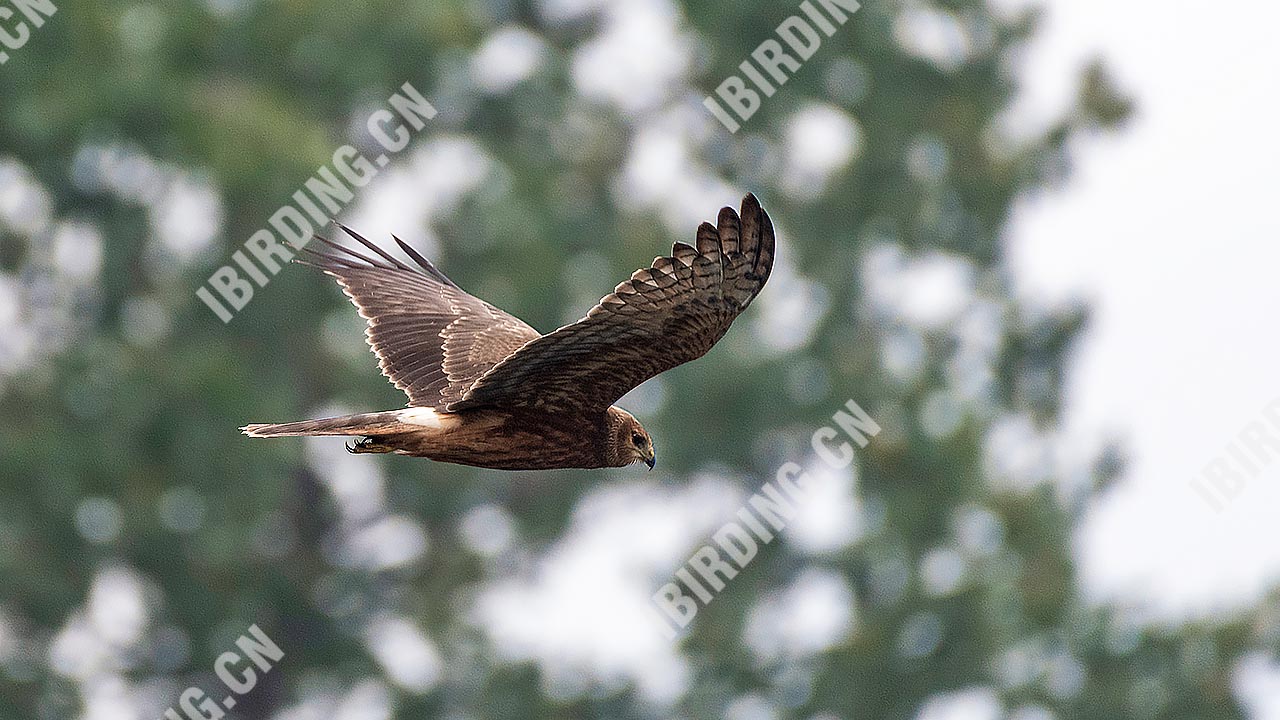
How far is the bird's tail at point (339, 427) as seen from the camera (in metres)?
5.08

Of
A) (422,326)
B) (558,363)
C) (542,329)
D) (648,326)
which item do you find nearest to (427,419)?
(558,363)

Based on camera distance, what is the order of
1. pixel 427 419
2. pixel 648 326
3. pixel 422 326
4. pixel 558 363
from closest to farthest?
pixel 648 326 → pixel 558 363 → pixel 427 419 → pixel 422 326

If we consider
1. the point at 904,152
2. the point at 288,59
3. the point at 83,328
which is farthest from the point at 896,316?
the point at 83,328

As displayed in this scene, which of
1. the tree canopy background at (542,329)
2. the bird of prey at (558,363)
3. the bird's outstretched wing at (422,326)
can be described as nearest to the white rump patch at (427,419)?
the bird of prey at (558,363)

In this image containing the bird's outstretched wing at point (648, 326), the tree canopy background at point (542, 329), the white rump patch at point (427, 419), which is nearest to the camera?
the bird's outstretched wing at point (648, 326)

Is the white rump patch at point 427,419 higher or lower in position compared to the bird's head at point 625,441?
lower

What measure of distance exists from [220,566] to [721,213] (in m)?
11.4

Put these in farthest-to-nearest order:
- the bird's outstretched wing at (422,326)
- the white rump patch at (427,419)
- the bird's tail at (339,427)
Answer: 1. the bird's outstretched wing at (422,326)
2. the white rump patch at (427,419)
3. the bird's tail at (339,427)

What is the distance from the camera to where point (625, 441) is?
18.7 feet

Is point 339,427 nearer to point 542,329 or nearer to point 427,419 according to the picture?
point 427,419

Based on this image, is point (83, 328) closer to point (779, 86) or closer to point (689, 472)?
point (689, 472)

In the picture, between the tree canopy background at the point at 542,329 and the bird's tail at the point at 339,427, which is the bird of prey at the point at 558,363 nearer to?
the bird's tail at the point at 339,427

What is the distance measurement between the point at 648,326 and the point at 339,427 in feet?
2.89

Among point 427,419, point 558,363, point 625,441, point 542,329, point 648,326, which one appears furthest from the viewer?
point 542,329
